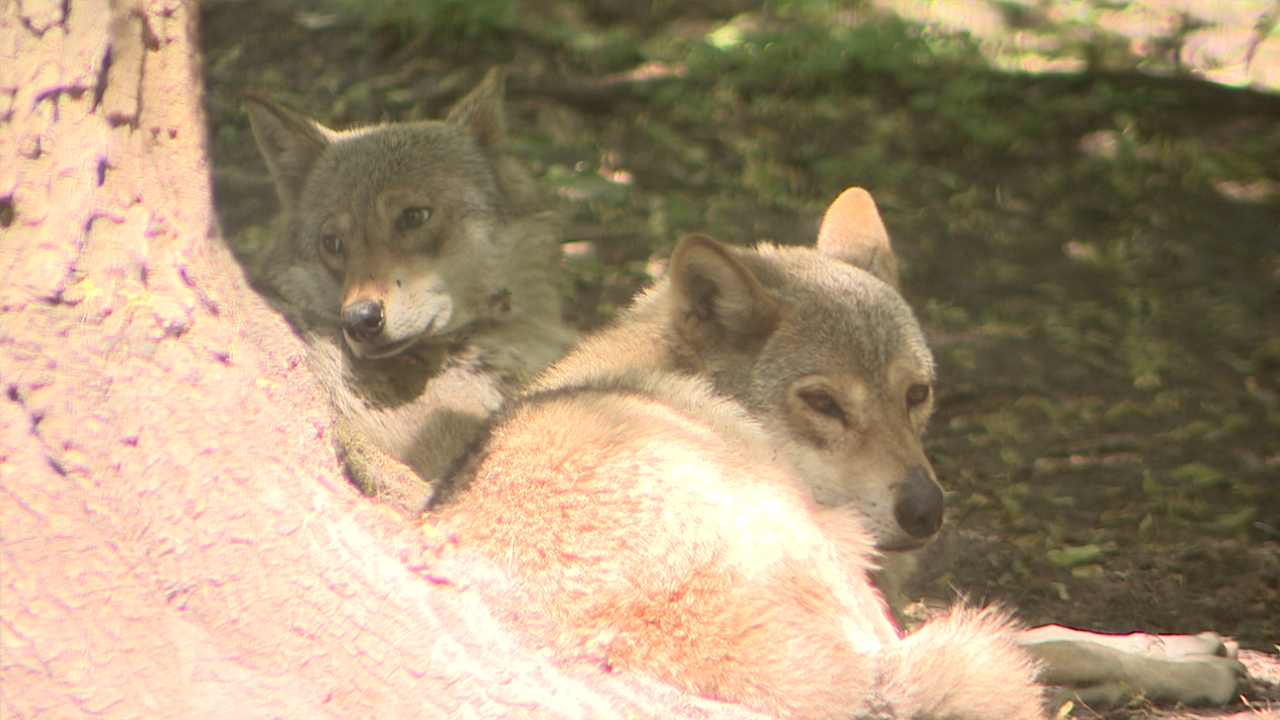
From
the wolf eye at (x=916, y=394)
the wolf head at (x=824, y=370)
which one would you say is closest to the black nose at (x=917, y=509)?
the wolf head at (x=824, y=370)

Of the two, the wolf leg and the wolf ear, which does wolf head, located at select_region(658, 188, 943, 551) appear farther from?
the wolf ear

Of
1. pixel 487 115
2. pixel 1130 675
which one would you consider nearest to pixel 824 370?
pixel 1130 675

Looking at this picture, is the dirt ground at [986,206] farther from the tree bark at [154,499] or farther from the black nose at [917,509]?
the tree bark at [154,499]

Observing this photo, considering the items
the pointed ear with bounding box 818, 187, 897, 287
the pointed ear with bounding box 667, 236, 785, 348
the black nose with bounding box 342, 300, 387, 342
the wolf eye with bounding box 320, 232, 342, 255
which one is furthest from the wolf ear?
the pointed ear with bounding box 667, 236, 785, 348

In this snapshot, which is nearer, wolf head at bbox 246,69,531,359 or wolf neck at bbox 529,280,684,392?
wolf neck at bbox 529,280,684,392

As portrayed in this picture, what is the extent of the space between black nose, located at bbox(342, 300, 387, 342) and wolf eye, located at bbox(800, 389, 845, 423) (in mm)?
2059

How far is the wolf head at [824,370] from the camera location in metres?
3.65

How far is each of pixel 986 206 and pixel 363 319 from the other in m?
5.56

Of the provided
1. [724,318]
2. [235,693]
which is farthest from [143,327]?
[724,318]

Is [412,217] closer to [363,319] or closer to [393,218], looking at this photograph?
[393,218]

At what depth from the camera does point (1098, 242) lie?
7727 millimetres

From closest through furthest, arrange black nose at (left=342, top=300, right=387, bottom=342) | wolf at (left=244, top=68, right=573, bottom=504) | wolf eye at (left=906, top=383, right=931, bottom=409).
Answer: wolf eye at (left=906, top=383, right=931, bottom=409), black nose at (left=342, top=300, right=387, bottom=342), wolf at (left=244, top=68, right=573, bottom=504)

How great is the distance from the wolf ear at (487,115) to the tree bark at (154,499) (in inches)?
120

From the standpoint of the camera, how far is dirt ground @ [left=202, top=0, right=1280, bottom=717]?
534cm
